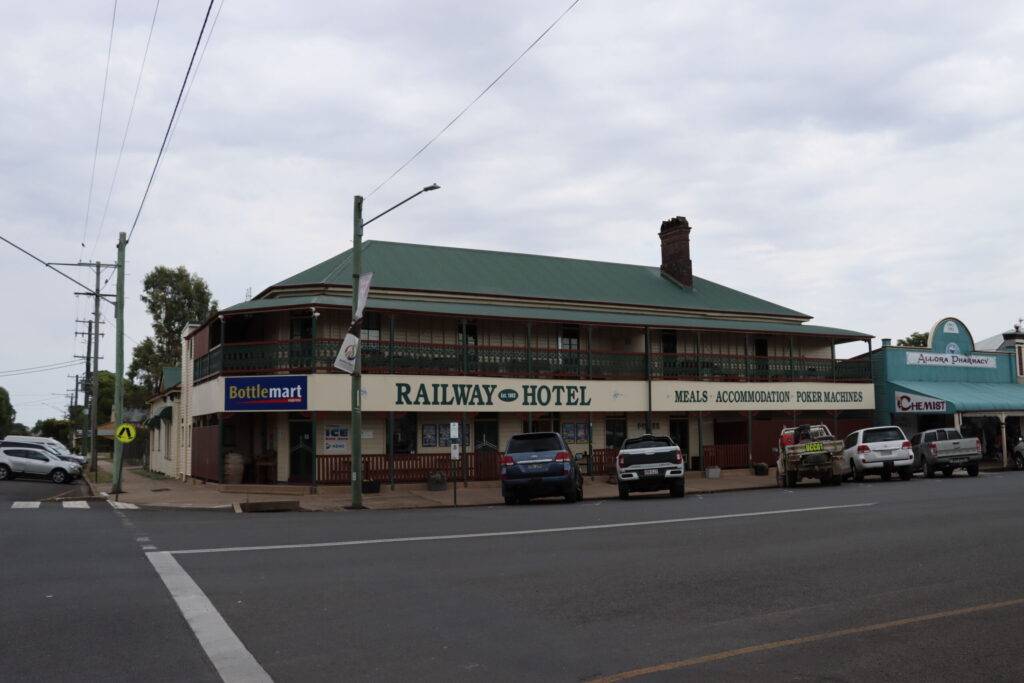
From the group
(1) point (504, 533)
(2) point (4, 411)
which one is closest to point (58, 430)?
(2) point (4, 411)

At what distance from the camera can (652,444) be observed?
2384 centimetres

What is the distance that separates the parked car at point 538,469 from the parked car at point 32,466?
2479 centimetres

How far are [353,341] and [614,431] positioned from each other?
49.9ft

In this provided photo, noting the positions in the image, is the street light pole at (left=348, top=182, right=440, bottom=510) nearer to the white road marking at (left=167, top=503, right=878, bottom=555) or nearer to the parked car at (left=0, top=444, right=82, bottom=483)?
the white road marking at (left=167, top=503, right=878, bottom=555)

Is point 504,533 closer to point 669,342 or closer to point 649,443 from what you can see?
point 649,443

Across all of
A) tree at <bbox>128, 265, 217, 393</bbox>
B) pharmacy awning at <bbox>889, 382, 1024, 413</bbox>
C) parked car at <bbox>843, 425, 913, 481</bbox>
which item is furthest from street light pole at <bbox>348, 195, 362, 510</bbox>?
tree at <bbox>128, 265, 217, 393</bbox>

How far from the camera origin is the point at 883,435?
94.4 feet

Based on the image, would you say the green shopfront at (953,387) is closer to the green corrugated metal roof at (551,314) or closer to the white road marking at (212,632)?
the green corrugated metal roof at (551,314)

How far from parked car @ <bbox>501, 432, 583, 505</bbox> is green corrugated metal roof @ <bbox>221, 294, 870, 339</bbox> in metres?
7.39

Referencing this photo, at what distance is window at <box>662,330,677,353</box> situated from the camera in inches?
1429

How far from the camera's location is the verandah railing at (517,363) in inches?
1085

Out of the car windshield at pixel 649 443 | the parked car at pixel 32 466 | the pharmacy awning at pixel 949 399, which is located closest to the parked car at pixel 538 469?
the car windshield at pixel 649 443

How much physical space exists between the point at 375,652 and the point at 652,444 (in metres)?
18.0

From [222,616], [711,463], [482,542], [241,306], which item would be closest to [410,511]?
[482,542]
